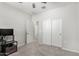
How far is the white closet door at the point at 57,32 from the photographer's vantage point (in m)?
3.03

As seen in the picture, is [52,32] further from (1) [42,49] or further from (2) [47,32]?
(1) [42,49]

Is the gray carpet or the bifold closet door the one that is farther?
the bifold closet door

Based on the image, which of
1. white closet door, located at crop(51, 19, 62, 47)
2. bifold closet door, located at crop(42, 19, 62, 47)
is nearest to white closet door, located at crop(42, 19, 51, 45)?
bifold closet door, located at crop(42, 19, 62, 47)

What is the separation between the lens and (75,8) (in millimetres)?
3223

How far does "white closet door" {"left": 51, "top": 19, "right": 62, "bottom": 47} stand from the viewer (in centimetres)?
303

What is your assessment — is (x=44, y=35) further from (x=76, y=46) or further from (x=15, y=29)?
(x=76, y=46)

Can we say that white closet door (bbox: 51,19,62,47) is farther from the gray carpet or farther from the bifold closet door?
the gray carpet

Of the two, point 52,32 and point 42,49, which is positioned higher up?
point 52,32

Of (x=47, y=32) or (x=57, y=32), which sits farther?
(x=57, y=32)

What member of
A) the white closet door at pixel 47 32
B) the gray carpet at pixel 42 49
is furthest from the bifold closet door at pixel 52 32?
the gray carpet at pixel 42 49

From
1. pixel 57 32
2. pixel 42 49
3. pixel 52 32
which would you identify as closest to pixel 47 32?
pixel 52 32

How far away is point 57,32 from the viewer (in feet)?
10.3

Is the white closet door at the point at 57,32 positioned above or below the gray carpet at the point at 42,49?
above

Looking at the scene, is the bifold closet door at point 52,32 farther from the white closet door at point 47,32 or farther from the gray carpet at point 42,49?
the gray carpet at point 42,49
